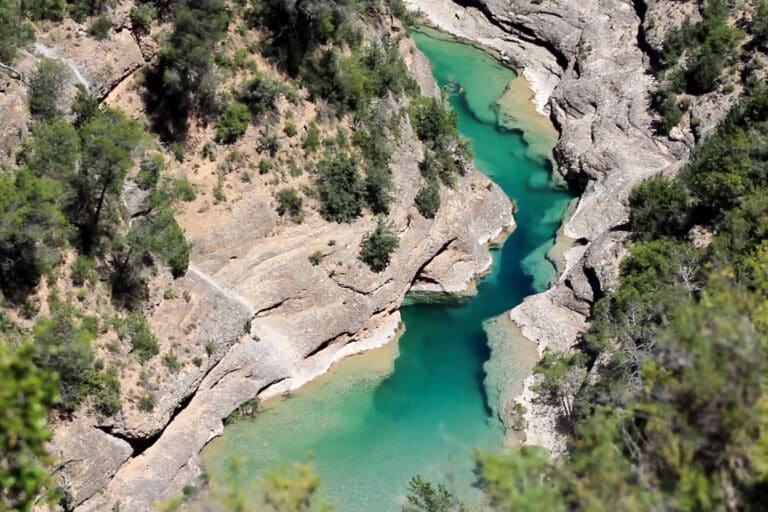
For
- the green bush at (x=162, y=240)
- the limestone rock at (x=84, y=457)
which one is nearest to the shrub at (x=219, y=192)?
the green bush at (x=162, y=240)

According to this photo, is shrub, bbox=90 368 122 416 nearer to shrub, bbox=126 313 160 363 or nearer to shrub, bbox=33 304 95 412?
shrub, bbox=33 304 95 412

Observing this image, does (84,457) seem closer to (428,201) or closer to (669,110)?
(428,201)

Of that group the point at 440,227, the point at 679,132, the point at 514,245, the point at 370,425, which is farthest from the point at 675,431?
the point at 679,132

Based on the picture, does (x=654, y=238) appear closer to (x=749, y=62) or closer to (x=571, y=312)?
(x=571, y=312)

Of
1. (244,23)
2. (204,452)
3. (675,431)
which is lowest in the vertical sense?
(204,452)

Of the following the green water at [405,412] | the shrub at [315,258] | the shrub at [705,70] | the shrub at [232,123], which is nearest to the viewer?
the green water at [405,412]

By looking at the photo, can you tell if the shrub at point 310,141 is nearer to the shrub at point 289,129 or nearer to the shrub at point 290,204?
the shrub at point 289,129
